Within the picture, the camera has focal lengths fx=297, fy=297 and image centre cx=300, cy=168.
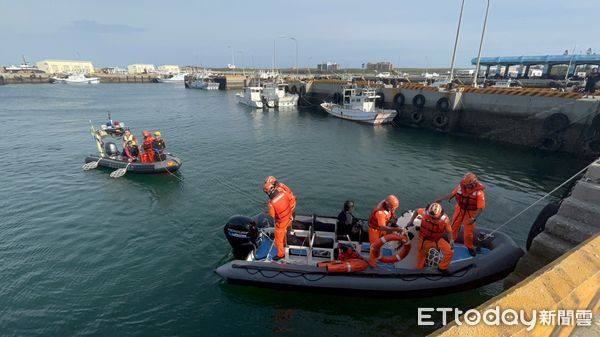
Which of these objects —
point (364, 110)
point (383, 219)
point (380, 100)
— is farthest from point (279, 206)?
point (380, 100)

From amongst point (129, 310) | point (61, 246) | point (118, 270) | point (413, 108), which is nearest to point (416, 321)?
point (129, 310)

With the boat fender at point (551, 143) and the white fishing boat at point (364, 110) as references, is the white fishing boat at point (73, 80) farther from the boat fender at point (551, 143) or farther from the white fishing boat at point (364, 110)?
the boat fender at point (551, 143)

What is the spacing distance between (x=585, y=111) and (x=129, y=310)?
90.1 feet

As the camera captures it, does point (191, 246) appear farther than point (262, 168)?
No

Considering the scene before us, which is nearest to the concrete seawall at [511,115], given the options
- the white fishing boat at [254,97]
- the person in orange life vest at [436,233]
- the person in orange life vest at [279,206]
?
the person in orange life vest at [436,233]

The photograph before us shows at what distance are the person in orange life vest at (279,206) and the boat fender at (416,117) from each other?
87.1ft

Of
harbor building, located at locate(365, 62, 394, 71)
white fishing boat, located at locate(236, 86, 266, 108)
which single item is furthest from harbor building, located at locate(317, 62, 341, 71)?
white fishing boat, located at locate(236, 86, 266, 108)

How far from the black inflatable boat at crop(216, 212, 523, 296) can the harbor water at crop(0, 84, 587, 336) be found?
58 centimetres

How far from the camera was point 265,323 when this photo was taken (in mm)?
7129

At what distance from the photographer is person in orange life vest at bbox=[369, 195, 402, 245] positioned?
711cm

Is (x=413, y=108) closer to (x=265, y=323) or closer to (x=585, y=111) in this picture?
(x=585, y=111)

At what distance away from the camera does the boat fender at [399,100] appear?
3325 cm

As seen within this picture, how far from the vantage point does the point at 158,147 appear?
52.1ft

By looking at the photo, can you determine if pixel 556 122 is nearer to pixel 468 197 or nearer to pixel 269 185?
pixel 468 197
